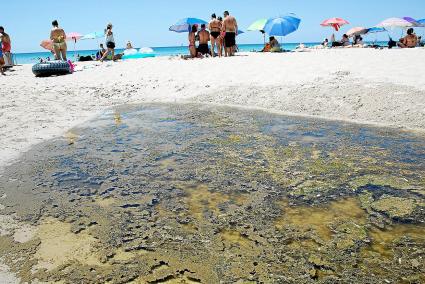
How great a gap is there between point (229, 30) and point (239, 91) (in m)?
5.76

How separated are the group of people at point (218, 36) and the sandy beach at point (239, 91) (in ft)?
7.53

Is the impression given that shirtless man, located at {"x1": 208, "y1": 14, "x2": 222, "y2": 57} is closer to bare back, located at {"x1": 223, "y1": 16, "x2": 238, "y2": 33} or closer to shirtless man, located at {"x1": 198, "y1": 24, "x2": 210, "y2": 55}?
bare back, located at {"x1": 223, "y1": 16, "x2": 238, "y2": 33}

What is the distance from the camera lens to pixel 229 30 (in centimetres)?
1263

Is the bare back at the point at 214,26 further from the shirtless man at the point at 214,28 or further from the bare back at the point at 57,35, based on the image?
the bare back at the point at 57,35

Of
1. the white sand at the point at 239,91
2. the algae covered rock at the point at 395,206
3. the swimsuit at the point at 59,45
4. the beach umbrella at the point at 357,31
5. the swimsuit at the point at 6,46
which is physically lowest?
the algae covered rock at the point at 395,206

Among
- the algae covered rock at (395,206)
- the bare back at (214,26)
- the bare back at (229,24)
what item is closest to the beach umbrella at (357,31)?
the bare back at (229,24)

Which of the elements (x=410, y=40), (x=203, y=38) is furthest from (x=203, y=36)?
(x=410, y=40)

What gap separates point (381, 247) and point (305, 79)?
575cm

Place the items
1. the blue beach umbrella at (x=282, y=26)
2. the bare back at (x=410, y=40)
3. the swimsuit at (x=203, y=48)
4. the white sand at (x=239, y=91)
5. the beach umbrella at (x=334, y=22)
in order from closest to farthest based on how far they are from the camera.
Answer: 1. the white sand at (x=239, y=91)
2. the swimsuit at (x=203, y=48)
3. the bare back at (x=410, y=40)
4. the blue beach umbrella at (x=282, y=26)
5. the beach umbrella at (x=334, y=22)

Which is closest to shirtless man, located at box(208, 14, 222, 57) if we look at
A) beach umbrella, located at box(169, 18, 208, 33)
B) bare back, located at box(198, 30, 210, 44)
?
bare back, located at box(198, 30, 210, 44)

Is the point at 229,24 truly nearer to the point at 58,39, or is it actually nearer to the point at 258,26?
the point at 258,26

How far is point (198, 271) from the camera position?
214 cm

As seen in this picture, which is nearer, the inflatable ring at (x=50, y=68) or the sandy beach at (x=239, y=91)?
the sandy beach at (x=239, y=91)

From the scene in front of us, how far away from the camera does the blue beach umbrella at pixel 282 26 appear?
51.5ft
